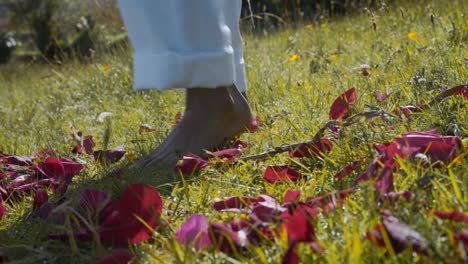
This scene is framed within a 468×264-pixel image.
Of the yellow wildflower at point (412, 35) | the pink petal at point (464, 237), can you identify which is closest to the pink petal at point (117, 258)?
the pink petal at point (464, 237)

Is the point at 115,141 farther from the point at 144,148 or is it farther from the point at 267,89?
the point at 267,89

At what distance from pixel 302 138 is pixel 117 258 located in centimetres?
95

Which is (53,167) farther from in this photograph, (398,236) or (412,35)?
(412,35)

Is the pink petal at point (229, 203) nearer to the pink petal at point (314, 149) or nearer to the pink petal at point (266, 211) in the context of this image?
the pink petal at point (266, 211)

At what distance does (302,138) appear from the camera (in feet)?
6.38

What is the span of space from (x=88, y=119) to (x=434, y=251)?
9.47 ft

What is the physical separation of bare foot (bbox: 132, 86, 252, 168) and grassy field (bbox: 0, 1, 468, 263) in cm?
11

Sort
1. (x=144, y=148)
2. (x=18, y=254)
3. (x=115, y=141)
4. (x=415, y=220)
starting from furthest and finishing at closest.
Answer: (x=115, y=141) < (x=144, y=148) < (x=18, y=254) < (x=415, y=220)

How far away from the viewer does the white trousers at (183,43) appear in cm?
190

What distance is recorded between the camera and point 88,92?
4.62 m

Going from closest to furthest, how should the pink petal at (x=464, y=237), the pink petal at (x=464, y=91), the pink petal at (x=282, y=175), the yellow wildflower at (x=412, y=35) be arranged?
the pink petal at (x=464, y=237), the pink petal at (x=282, y=175), the pink petal at (x=464, y=91), the yellow wildflower at (x=412, y=35)

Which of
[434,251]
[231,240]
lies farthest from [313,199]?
[434,251]

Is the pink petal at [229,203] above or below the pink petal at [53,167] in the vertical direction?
above

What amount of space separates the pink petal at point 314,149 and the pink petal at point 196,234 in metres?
0.52
